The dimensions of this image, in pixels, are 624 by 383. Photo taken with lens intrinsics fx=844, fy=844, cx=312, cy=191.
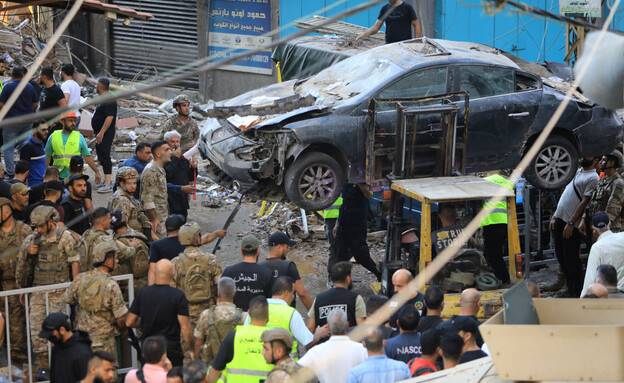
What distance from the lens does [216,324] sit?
6.70 metres

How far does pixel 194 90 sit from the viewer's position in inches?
828

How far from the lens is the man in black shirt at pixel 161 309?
280 inches

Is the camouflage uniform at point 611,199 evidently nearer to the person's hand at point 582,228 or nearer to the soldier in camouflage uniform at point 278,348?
the person's hand at point 582,228

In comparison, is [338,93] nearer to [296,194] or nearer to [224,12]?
[296,194]

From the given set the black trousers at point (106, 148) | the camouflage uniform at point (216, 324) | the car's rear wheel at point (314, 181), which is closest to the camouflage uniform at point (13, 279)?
the camouflage uniform at point (216, 324)

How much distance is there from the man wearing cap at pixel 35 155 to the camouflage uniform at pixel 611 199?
23.9 ft

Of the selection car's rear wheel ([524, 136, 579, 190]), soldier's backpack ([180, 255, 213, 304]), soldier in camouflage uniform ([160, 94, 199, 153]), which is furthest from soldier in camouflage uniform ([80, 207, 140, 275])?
car's rear wheel ([524, 136, 579, 190])

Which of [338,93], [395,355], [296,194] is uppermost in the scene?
[338,93]

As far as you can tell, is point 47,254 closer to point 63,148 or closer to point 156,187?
point 156,187

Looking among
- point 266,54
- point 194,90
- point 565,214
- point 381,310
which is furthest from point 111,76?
point 381,310

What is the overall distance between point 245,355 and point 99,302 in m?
1.79

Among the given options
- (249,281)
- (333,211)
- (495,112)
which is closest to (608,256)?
(495,112)

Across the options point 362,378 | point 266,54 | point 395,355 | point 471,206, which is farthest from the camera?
point 266,54

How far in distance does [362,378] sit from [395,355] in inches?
25.6
